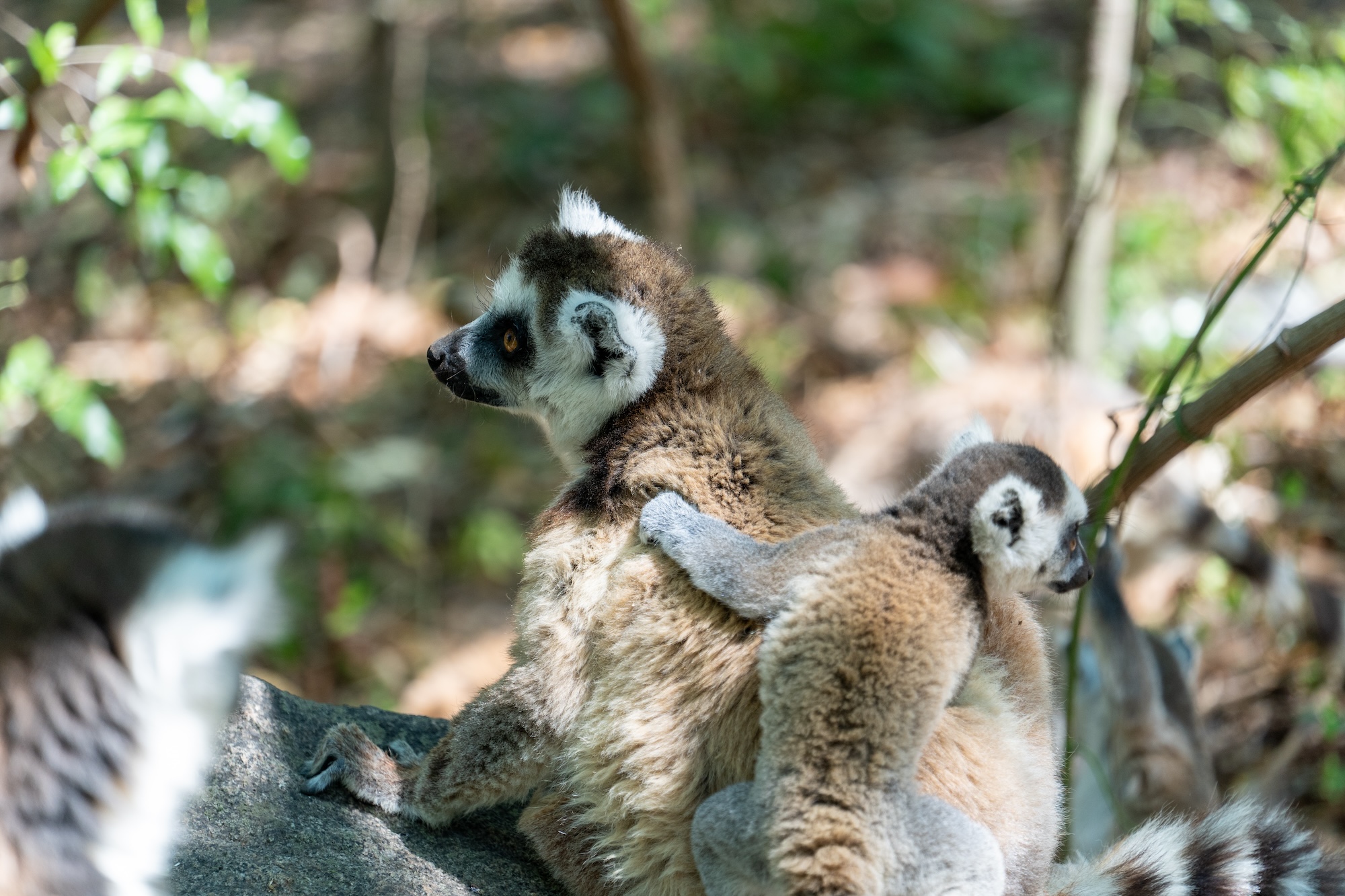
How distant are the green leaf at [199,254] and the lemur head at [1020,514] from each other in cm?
312

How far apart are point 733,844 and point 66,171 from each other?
3.12 metres

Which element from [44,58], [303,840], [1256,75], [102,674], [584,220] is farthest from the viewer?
Result: [1256,75]

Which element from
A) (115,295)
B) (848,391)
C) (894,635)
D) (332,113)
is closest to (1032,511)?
(894,635)

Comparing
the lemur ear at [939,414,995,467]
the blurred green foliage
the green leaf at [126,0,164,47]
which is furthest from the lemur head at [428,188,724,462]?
the blurred green foliage

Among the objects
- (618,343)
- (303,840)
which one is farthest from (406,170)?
(303,840)

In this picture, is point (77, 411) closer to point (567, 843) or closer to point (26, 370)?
point (26, 370)

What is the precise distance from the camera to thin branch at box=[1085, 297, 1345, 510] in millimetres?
2650

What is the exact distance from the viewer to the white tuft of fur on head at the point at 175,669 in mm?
2451

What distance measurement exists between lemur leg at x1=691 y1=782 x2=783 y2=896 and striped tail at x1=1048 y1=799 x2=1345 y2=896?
91cm

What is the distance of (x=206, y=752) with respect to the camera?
2775mm

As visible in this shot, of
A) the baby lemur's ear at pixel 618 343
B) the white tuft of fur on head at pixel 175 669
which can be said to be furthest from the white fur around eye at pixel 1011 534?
the white tuft of fur on head at pixel 175 669

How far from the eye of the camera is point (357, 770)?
10.2ft

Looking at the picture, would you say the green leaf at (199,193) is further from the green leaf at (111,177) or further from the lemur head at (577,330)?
the lemur head at (577,330)

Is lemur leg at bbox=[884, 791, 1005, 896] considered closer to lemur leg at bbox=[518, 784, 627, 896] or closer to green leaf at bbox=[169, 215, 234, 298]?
lemur leg at bbox=[518, 784, 627, 896]
